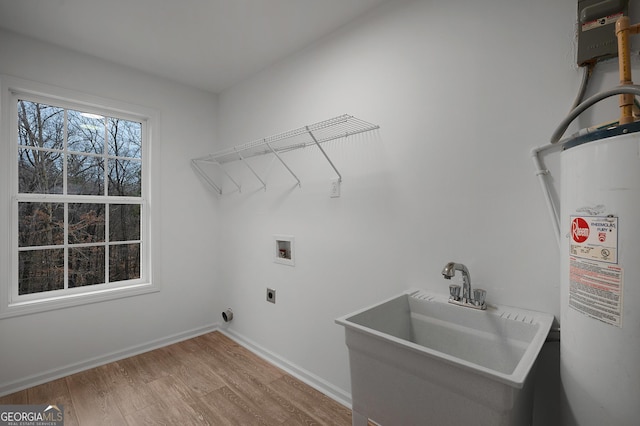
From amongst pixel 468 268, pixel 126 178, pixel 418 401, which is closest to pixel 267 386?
pixel 418 401

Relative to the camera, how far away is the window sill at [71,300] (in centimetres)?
212

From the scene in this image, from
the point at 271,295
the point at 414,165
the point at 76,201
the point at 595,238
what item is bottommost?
the point at 271,295

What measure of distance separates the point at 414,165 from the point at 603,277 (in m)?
0.98

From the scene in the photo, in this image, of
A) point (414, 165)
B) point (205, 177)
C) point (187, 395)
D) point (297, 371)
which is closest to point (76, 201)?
point (205, 177)

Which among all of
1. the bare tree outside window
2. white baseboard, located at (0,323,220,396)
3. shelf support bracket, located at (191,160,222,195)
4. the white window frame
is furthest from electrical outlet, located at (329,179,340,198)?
white baseboard, located at (0,323,220,396)

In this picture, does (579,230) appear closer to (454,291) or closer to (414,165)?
(454,291)

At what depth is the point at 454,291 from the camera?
1420mm

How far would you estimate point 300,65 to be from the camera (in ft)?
7.57

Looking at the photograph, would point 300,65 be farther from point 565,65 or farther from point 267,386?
point 267,386

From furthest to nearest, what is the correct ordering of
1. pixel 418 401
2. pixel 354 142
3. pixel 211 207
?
pixel 211 207, pixel 354 142, pixel 418 401

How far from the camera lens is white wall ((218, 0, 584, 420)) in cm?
128

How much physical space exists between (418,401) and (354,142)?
1.42m

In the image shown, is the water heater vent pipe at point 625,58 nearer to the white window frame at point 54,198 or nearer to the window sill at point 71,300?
the white window frame at point 54,198

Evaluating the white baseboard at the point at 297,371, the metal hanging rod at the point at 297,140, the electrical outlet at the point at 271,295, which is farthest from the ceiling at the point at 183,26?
the white baseboard at the point at 297,371
